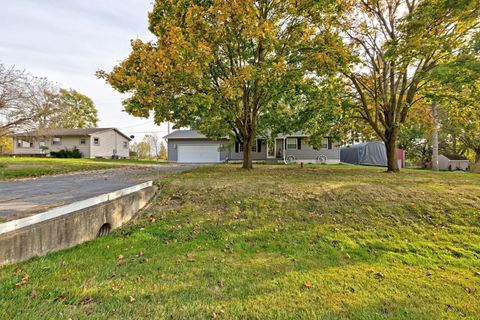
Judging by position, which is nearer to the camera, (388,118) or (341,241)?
(341,241)

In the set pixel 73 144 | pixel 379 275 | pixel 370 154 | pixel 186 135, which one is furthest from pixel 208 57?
pixel 73 144

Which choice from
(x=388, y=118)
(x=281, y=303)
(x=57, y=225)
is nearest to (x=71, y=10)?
(x=57, y=225)

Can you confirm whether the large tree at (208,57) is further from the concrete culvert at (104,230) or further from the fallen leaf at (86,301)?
the fallen leaf at (86,301)

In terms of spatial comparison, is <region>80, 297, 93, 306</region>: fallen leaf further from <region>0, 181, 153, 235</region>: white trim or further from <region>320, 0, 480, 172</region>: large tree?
<region>320, 0, 480, 172</region>: large tree

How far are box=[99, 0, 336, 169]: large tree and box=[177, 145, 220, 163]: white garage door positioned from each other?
1379cm

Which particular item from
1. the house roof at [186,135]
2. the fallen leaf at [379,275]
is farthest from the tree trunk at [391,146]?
the house roof at [186,135]

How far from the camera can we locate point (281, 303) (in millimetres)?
2562

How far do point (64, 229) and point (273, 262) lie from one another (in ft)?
11.2

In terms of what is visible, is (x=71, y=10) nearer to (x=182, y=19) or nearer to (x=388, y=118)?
(x=182, y=19)

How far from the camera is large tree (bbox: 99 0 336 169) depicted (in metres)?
7.70

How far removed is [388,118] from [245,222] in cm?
1040

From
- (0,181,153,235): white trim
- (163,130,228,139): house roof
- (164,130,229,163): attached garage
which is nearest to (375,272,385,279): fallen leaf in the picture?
(0,181,153,235): white trim

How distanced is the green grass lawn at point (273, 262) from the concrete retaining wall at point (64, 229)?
16cm

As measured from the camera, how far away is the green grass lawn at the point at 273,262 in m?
2.46
